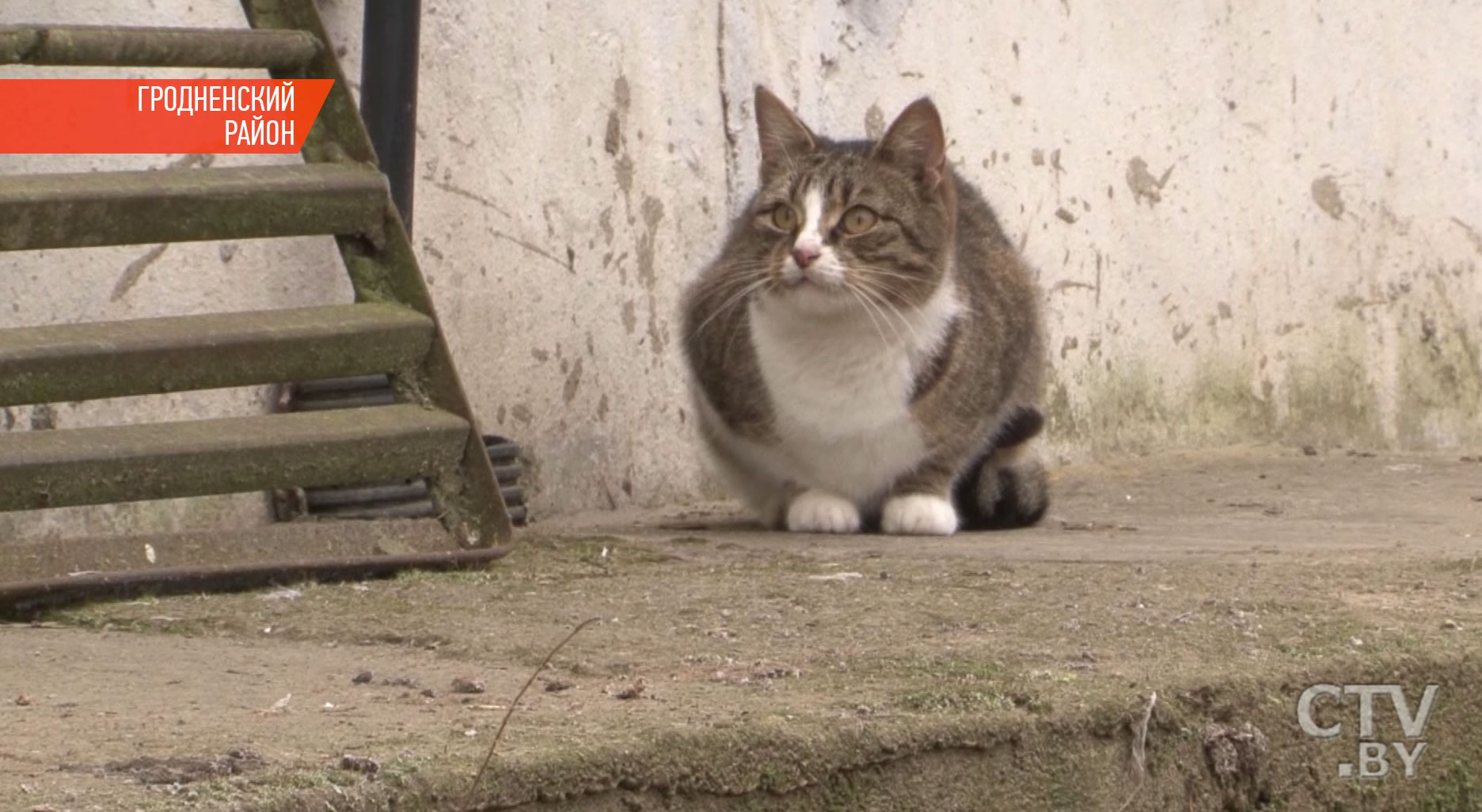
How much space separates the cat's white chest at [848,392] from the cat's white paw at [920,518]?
78mm

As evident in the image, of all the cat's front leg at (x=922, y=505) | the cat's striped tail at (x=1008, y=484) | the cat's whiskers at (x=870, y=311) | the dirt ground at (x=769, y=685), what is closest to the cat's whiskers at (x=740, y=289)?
the cat's whiskers at (x=870, y=311)

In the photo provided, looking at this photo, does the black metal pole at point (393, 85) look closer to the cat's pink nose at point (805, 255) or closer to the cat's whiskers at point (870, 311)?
the cat's pink nose at point (805, 255)

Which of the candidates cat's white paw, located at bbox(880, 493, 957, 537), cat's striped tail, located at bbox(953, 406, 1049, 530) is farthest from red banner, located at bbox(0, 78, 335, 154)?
cat's striped tail, located at bbox(953, 406, 1049, 530)

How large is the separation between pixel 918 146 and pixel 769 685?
A: 205 centimetres

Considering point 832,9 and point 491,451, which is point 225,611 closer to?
point 491,451

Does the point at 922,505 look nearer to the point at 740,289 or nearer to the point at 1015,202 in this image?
the point at 740,289

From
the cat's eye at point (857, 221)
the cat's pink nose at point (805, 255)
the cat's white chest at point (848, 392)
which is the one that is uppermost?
the cat's eye at point (857, 221)

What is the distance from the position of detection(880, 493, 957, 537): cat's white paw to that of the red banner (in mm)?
1318

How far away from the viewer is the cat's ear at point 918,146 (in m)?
4.05

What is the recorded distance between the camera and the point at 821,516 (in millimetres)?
4090

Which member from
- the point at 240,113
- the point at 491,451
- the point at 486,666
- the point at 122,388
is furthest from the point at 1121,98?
the point at 486,666

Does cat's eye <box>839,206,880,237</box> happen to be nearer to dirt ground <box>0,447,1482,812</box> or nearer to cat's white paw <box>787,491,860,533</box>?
cat's white paw <box>787,491,860,533</box>

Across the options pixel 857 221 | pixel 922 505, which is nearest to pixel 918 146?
pixel 857 221

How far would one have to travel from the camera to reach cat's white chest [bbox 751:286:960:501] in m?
4.06
